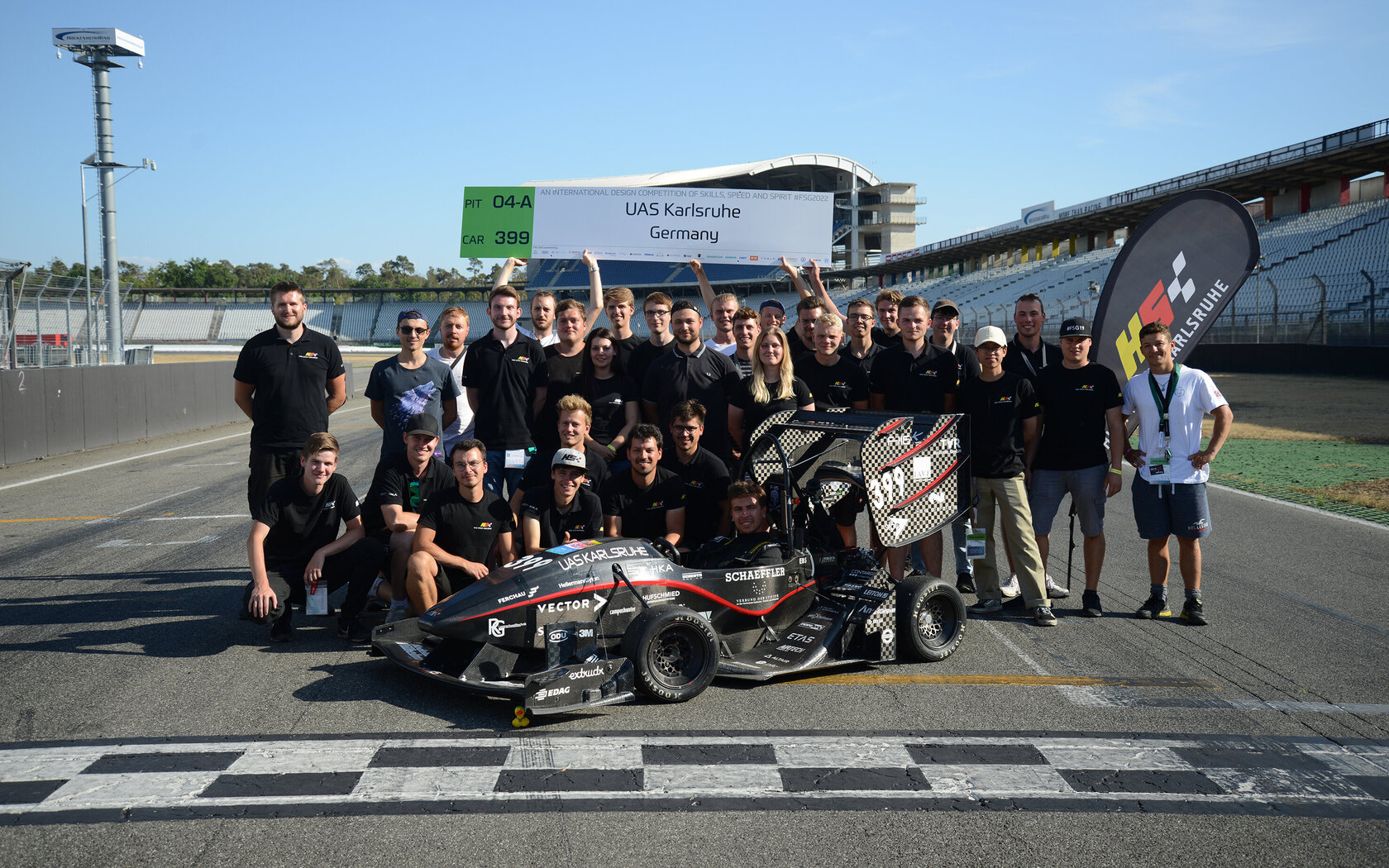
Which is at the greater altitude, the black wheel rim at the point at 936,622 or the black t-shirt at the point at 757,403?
the black t-shirt at the point at 757,403

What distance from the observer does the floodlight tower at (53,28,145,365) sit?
2806 cm

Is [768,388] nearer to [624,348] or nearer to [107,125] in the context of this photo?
[624,348]

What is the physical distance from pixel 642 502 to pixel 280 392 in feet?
8.57

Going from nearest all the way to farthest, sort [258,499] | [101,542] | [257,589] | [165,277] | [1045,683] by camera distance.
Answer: [1045,683]
[257,589]
[258,499]
[101,542]
[165,277]

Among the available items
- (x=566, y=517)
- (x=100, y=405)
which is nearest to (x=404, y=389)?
(x=566, y=517)

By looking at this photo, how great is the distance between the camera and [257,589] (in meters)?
5.83

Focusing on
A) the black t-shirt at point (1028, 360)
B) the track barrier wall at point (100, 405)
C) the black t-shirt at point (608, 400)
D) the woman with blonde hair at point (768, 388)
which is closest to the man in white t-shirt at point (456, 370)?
the black t-shirt at point (608, 400)

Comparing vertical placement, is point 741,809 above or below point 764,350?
below

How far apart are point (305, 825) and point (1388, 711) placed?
4990 millimetres

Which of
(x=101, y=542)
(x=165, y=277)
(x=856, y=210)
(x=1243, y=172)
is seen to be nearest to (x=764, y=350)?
(x=101, y=542)

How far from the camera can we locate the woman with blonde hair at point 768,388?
21.4ft

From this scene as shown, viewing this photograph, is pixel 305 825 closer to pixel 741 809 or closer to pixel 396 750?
pixel 396 750

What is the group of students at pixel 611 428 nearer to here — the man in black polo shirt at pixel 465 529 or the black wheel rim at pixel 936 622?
the man in black polo shirt at pixel 465 529

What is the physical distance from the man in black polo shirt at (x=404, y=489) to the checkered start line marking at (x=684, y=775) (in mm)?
1915
